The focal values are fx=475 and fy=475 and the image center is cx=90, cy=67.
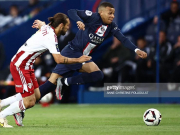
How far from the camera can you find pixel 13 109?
7629 mm

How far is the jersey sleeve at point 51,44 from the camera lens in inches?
293

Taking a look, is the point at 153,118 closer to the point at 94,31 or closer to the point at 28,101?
the point at 28,101

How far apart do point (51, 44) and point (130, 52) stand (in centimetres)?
801

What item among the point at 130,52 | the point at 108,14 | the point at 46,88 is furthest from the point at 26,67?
the point at 130,52

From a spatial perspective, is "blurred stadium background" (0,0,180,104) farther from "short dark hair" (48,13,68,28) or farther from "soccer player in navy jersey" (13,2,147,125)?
"short dark hair" (48,13,68,28)

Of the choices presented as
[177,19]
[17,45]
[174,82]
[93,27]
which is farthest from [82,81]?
[17,45]

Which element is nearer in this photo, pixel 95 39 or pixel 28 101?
pixel 28 101

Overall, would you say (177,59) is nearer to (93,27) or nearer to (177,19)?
(177,19)

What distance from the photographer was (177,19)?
1483cm

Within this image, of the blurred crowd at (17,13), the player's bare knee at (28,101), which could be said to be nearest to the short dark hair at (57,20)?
the player's bare knee at (28,101)

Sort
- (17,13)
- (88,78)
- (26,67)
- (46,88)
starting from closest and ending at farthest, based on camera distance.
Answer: (26,67) < (46,88) < (88,78) < (17,13)

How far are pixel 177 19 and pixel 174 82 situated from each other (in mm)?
2060

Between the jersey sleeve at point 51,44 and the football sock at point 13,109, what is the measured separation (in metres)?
1.00

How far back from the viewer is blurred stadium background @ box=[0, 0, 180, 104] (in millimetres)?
14586
